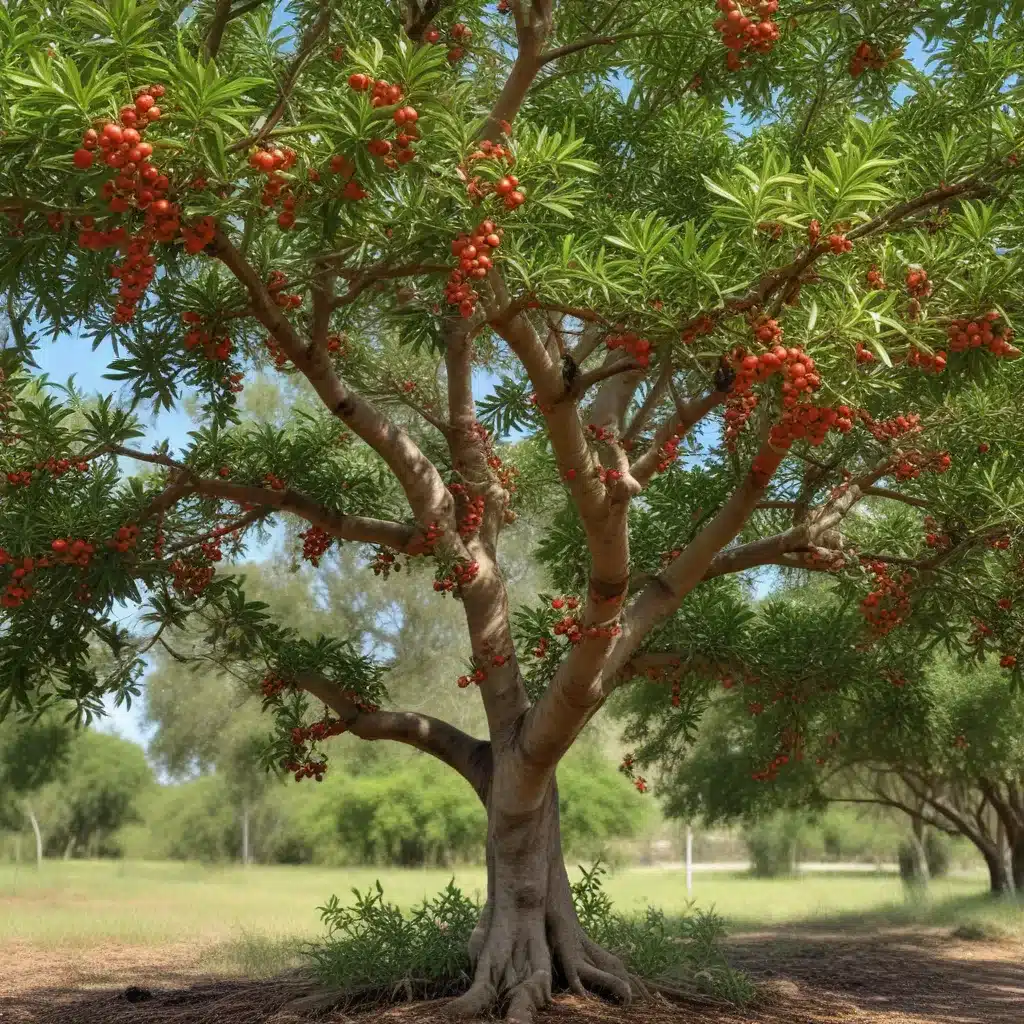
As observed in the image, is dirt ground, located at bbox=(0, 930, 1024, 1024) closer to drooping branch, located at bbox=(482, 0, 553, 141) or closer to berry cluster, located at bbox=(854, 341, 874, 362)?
berry cluster, located at bbox=(854, 341, 874, 362)

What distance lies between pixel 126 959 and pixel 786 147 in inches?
386

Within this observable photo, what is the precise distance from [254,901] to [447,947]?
10.7 m

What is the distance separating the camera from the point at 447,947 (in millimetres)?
7113

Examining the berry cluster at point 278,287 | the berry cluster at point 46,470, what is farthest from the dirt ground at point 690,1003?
the berry cluster at point 278,287

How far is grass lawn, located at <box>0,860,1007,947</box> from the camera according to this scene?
1315 centimetres

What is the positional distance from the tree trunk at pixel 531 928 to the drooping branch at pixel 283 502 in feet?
5.99

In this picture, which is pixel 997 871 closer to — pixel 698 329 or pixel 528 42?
pixel 698 329

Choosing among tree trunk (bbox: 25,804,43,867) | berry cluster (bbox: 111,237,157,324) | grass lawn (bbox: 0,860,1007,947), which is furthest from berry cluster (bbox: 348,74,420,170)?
tree trunk (bbox: 25,804,43,867)

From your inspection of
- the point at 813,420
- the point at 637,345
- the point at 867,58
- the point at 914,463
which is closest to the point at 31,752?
the point at 914,463

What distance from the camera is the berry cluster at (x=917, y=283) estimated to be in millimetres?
4039

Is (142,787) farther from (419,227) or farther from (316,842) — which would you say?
(419,227)

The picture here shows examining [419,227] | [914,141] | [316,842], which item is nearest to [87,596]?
[419,227]

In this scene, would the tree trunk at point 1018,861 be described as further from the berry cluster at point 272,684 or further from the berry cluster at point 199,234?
the berry cluster at point 199,234

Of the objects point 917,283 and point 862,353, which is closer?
point 862,353
